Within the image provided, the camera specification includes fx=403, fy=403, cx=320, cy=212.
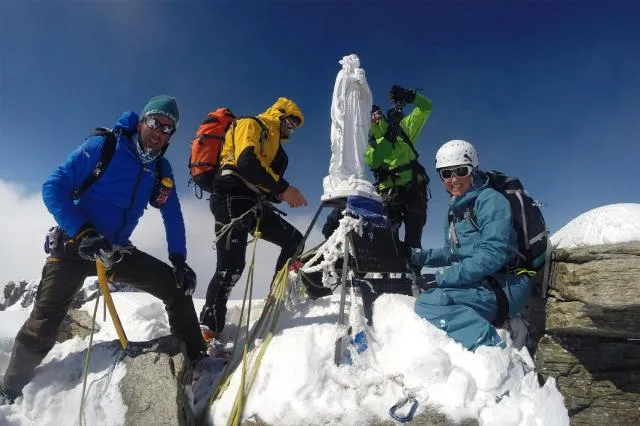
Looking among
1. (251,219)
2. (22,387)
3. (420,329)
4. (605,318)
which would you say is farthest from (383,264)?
(22,387)

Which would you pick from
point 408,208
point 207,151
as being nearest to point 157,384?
point 207,151

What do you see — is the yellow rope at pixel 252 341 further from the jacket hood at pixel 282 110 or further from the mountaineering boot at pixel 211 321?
the jacket hood at pixel 282 110

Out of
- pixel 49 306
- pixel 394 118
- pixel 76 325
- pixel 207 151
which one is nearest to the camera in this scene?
pixel 49 306

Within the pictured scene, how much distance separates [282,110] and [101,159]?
8.39 feet

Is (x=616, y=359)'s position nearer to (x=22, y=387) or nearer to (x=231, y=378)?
(x=231, y=378)

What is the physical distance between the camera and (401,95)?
8.11 m

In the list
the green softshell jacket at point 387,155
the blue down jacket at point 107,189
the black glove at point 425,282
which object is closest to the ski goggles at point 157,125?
the blue down jacket at point 107,189

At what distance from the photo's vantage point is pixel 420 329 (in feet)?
14.0

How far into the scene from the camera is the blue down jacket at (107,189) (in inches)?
160

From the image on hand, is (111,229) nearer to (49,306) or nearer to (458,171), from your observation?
(49,306)

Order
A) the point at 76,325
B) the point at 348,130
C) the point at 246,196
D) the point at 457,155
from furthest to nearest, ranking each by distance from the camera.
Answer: the point at 76,325 < the point at 246,196 < the point at 348,130 < the point at 457,155

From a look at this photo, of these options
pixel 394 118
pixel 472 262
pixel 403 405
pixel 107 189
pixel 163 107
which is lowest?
pixel 403 405

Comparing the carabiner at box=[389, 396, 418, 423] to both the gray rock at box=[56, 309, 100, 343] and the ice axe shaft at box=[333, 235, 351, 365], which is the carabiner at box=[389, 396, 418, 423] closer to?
the ice axe shaft at box=[333, 235, 351, 365]

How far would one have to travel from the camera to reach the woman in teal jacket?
427 cm
